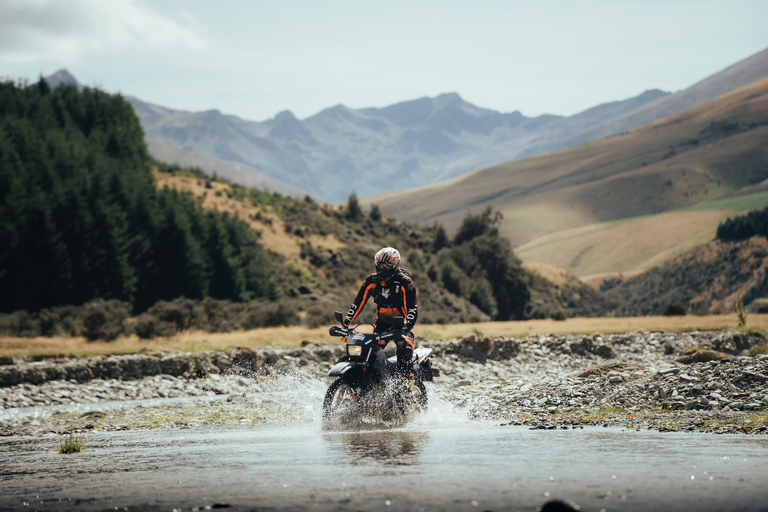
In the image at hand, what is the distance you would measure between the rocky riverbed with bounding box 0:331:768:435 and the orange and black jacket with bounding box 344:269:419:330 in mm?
3049

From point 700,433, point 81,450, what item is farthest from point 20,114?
point 700,433

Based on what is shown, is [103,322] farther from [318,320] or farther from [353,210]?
[353,210]

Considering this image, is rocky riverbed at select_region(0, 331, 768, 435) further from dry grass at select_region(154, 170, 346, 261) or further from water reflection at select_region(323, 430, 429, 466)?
dry grass at select_region(154, 170, 346, 261)

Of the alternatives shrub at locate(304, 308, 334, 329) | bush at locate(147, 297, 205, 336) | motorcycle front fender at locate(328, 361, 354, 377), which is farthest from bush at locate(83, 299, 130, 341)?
motorcycle front fender at locate(328, 361, 354, 377)

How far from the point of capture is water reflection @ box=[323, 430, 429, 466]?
10211 mm

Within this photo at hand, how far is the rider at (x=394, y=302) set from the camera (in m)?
13.9

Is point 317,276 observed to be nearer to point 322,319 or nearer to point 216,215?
point 216,215

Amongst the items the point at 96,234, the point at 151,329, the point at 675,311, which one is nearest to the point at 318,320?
the point at 151,329

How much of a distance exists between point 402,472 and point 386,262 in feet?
16.9

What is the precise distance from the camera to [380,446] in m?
11.5

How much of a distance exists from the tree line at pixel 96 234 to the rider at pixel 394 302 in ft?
113

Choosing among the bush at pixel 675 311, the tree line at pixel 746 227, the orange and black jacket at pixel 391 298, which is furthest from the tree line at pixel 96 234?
the tree line at pixel 746 227

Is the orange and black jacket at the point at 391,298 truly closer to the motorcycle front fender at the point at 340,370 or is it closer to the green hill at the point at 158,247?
the motorcycle front fender at the point at 340,370

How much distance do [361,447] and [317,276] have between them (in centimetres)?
6065
